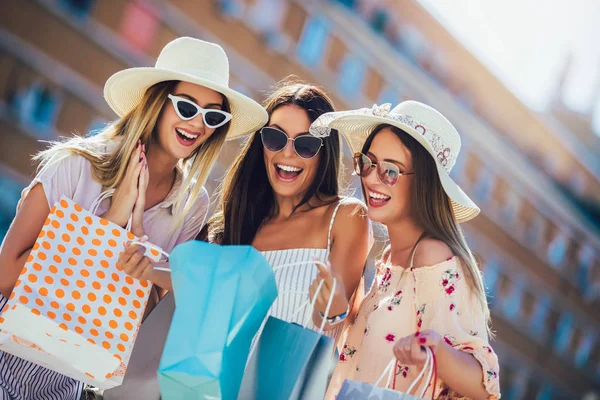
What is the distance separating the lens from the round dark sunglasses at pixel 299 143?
9.91 ft

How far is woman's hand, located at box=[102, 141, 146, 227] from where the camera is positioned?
277cm

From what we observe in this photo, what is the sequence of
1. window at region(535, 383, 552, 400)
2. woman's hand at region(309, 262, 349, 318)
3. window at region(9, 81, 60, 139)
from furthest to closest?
window at region(535, 383, 552, 400)
window at region(9, 81, 60, 139)
woman's hand at region(309, 262, 349, 318)

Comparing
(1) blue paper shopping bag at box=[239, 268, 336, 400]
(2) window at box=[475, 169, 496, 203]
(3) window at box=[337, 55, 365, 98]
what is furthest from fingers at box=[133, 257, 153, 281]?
(2) window at box=[475, 169, 496, 203]

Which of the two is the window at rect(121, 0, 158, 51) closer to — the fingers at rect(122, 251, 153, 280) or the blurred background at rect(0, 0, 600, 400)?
the blurred background at rect(0, 0, 600, 400)

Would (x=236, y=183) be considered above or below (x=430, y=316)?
above

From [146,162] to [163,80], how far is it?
1.25 ft

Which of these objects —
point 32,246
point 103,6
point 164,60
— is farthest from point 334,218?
point 103,6

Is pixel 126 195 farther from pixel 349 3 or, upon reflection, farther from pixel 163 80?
pixel 349 3

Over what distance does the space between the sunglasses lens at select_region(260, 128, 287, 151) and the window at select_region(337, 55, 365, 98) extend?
15.8 m

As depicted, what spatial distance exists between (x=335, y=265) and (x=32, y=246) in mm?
1063

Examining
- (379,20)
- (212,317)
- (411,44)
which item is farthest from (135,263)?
(411,44)

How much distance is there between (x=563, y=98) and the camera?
3000cm

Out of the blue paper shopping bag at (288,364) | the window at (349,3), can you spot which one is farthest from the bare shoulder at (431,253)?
the window at (349,3)

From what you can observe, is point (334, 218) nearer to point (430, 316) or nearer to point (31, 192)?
point (430, 316)
